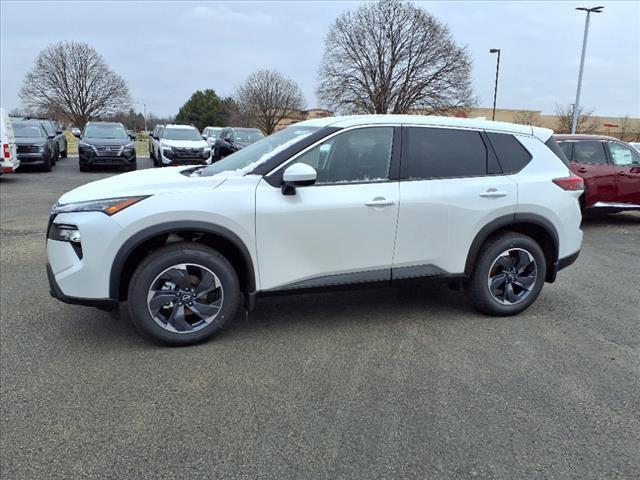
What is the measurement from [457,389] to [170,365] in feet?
6.41

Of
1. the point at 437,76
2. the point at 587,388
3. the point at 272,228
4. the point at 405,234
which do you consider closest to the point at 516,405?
the point at 587,388

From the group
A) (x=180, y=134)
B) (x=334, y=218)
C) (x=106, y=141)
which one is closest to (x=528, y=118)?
(x=180, y=134)

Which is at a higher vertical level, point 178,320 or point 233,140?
point 233,140

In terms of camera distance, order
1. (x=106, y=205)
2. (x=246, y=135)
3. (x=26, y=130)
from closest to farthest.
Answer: (x=106, y=205) < (x=26, y=130) < (x=246, y=135)

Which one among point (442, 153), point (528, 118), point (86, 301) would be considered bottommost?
point (86, 301)

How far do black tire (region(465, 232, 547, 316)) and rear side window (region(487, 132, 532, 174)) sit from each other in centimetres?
60

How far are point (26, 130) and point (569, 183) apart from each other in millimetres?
17922

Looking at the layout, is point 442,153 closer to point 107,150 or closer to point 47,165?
point 107,150

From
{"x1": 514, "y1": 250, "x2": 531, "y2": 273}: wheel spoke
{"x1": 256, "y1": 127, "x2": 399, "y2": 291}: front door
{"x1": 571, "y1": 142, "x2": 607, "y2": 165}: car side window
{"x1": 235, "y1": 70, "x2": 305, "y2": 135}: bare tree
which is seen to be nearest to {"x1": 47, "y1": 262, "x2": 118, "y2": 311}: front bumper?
{"x1": 256, "y1": 127, "x2": 399, "y2": 291}: front door

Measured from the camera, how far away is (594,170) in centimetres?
931

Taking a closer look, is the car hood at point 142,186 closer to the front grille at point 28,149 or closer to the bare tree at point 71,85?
the front grille at point 28,149

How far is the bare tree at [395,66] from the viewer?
3600 cm

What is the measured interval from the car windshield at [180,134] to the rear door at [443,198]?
15873mm

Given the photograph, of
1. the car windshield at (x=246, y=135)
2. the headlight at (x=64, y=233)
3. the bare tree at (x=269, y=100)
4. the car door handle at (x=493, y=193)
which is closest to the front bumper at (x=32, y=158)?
the car windshield at (x=246, y=135)
